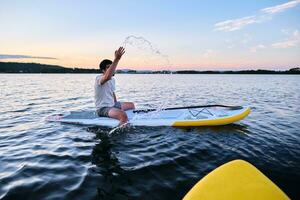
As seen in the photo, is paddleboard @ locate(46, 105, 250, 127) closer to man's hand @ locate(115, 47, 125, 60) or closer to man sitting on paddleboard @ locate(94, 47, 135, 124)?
man sitting on paddleboard @ locate(94, 47, 135, 124)

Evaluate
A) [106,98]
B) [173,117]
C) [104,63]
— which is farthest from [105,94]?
[173,117]

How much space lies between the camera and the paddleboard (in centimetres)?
877

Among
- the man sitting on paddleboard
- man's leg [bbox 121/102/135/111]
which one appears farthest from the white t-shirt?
man's leg [bbox 121/102/135/111]

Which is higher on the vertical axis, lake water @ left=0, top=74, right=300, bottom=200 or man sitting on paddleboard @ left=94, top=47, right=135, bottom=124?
man sitting on paddleboard @ left=94, top=47, right=135, bottom=124

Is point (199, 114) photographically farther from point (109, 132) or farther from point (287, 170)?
point (287, 170)

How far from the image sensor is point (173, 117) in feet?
29.9

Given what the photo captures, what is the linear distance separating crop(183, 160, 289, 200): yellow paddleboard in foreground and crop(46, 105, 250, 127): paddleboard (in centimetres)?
520

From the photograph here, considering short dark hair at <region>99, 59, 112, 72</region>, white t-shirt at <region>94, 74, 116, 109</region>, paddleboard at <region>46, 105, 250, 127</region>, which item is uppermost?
short dark hair at <region>99, 59, 112, 72</region>

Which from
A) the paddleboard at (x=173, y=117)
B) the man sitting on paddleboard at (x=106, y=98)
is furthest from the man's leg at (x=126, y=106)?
the man sitting on paddleboard at (x=106, y=98)

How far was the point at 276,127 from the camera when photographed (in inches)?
365

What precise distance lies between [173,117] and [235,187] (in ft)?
19.7

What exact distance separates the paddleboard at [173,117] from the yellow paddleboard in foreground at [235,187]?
5.20 metres

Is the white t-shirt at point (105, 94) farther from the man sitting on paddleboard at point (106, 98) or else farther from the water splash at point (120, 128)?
the water splash at point (120, 128)

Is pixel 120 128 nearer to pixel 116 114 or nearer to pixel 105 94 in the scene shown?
pixel 116 114
